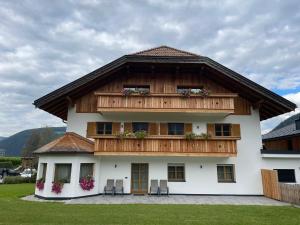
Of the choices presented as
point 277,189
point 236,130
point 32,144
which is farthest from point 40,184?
point 32,144

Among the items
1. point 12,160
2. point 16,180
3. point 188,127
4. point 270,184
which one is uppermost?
point 188,127

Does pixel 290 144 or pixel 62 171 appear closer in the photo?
pixel 62 171

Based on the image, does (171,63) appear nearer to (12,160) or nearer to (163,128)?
(163,128)

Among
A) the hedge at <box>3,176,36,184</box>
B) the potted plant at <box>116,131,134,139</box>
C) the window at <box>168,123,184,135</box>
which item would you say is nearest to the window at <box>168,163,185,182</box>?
the window at <box>168,123,184,135</box>

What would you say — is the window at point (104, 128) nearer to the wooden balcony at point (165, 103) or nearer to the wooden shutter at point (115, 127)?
the wooden shutter at point (115, 127)

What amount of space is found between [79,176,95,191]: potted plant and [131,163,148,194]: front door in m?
2.52

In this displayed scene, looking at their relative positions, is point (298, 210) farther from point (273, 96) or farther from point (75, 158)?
point (75, 158)

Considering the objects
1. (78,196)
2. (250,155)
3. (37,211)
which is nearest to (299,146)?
(250,155)

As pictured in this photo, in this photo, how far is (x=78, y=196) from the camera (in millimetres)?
14047

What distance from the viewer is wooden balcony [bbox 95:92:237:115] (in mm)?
15234

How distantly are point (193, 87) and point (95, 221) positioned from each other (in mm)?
11275

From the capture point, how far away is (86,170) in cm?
1490

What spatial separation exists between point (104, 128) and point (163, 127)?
386 centimetres

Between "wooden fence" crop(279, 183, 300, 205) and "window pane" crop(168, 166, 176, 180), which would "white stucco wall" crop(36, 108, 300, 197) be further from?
"wooden fence" crop(279, 183, 300, 205)
